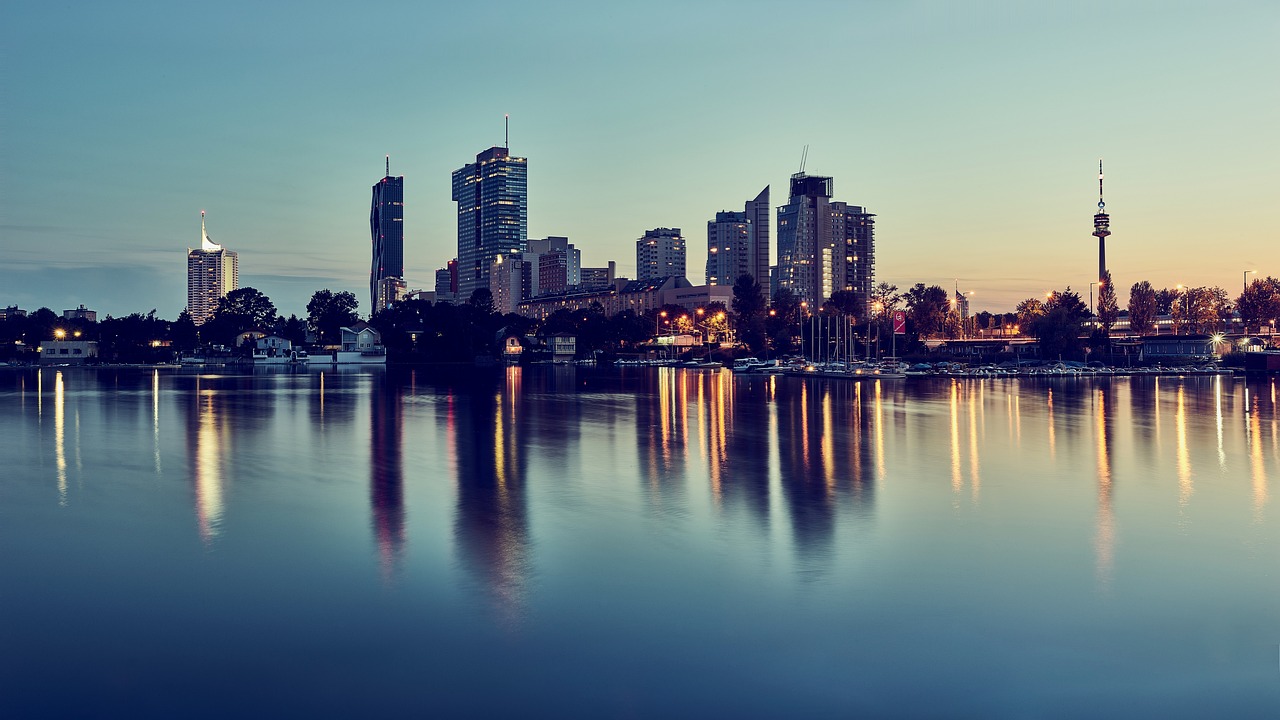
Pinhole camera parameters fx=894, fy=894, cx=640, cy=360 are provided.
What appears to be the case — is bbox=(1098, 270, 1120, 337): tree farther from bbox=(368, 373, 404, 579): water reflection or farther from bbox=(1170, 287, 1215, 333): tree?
bbox=(368, 373, 404, 579): water reflection

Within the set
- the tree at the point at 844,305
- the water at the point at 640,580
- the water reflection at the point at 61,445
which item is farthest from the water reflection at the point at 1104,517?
the tree at the point at 844,305

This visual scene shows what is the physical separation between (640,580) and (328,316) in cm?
18922

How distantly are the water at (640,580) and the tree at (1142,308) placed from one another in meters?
136

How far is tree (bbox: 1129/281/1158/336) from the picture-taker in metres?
153

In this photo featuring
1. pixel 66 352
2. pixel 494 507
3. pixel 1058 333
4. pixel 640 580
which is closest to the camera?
pixel 640 580

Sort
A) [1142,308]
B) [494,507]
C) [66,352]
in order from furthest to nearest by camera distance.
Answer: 1. [66,352]
2. [1142,308]
3. [494,507]

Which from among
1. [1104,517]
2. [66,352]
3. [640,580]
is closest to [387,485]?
[640,580]

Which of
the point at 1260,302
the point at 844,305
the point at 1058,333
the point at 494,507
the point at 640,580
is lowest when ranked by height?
the point at 640,580

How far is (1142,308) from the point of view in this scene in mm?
153500

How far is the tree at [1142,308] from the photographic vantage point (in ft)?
502

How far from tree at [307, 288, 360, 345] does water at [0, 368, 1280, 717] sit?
6400 inches

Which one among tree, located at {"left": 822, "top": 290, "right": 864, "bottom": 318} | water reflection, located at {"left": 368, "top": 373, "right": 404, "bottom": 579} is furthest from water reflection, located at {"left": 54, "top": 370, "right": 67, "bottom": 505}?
tree, located at {"left": 822, "top": 290, "right": 864, "bottom": 318}

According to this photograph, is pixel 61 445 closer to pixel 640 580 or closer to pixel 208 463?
pixel 208 463

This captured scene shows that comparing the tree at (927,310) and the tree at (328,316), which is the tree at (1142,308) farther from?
the tree at (328,316)
